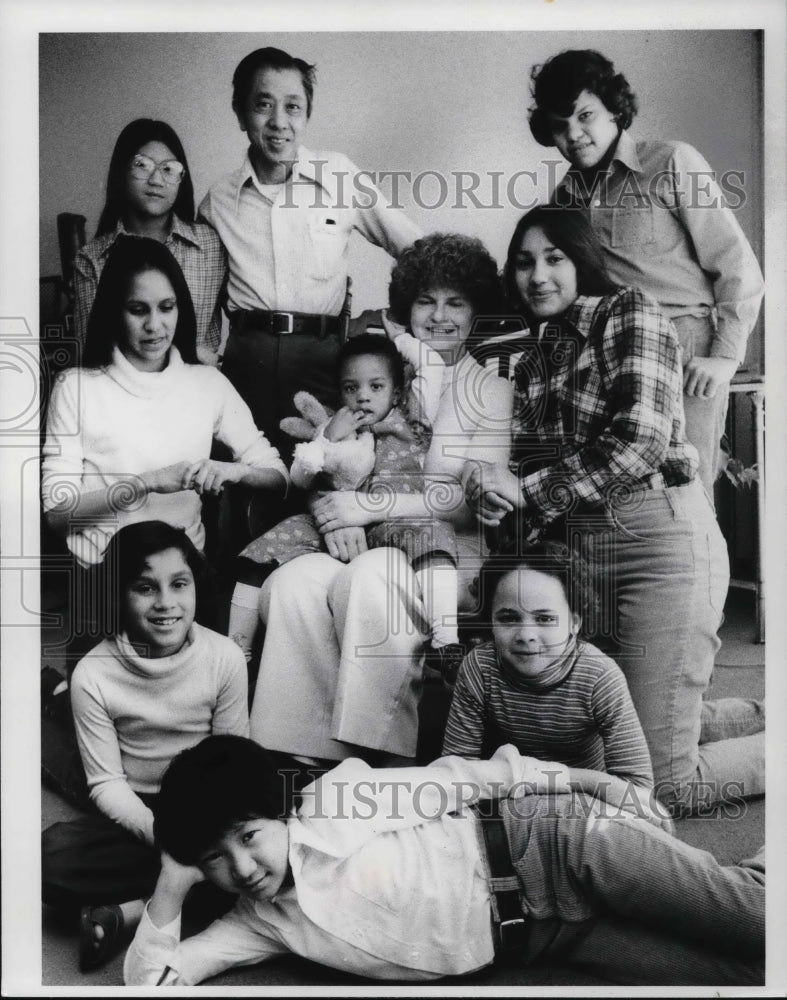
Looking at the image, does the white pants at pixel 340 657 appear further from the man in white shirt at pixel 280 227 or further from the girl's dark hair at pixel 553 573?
the man in white shirt at pixel 280 227

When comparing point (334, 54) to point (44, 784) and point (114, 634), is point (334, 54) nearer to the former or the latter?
point (114, 634)

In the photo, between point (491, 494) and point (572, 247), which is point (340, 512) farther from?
point (572, 247)

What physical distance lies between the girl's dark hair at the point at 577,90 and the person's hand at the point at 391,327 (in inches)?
16.2

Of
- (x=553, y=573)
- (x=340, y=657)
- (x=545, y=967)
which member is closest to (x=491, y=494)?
(x=553, y=573)

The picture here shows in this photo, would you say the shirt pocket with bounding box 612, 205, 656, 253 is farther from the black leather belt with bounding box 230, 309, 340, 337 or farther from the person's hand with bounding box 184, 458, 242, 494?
the person's hand with bounding box 184, 458, 242, 494

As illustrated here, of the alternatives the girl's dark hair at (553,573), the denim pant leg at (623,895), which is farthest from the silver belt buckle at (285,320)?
the denim pant leg at (623,895)

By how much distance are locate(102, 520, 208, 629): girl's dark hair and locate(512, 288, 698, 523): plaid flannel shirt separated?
59 centimetres

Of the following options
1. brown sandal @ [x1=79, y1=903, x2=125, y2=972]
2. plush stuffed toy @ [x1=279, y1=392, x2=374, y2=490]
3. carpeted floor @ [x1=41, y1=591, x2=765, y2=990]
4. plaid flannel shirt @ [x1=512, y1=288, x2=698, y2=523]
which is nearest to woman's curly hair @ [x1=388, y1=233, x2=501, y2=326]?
plaid flannel shirt @ [x1=512, y1=288, x2=698, y2=523]

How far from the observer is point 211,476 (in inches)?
69.5

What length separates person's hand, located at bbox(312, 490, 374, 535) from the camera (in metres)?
→ 1.75

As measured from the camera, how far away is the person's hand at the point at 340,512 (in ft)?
5.75

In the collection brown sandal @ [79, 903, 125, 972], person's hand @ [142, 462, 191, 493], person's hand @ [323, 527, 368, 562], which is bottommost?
brown sandal @ [79, 903, 125, 972]

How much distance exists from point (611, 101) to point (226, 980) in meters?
1.68

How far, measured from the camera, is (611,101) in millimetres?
1771
